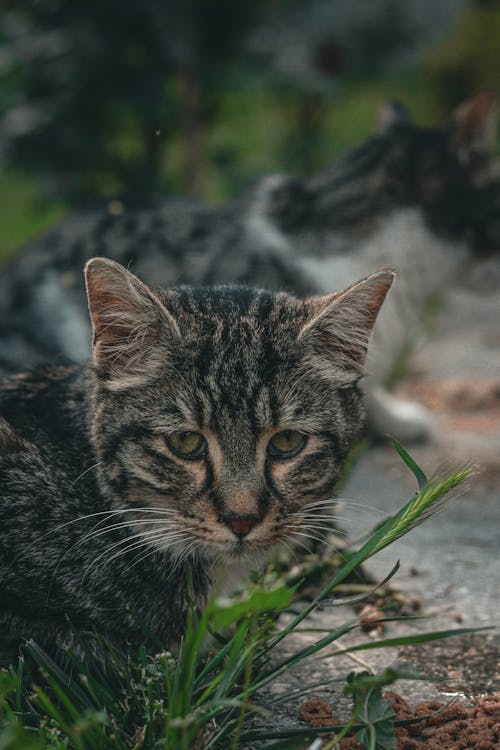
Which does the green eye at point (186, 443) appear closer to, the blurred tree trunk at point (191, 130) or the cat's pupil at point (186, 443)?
the cat's pupil at point (186, 443)

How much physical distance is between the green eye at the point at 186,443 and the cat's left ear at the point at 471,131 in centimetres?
371

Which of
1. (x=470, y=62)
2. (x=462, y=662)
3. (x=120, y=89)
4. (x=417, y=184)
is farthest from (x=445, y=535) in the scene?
(x=470, y=62)

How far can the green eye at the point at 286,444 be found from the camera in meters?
2.60

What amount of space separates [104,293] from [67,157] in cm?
489

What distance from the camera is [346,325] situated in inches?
109

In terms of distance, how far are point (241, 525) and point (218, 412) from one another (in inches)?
12.8

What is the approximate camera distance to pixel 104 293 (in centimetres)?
258

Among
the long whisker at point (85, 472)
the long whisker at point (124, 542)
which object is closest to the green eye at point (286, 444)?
the long whisker at point (124, 542)

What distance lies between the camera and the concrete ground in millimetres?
2637

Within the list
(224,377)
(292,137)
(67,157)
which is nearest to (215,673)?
(224,377)

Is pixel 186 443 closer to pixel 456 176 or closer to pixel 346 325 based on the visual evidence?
pixel 346 325

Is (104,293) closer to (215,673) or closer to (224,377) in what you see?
(224,377)

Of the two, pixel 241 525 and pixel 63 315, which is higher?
pixel 63 315

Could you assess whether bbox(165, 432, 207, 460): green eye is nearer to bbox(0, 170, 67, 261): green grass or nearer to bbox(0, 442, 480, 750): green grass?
bbox(0, 442, 480, 750): green grass
